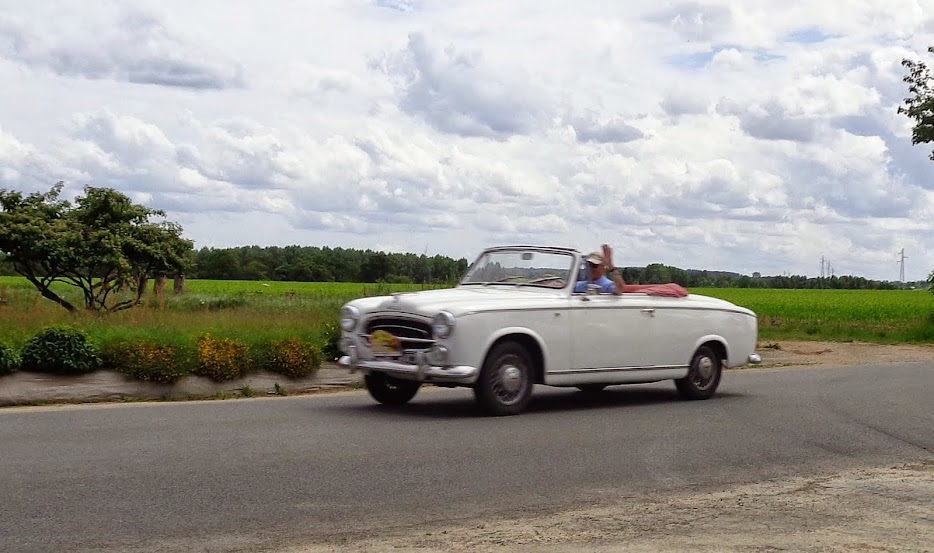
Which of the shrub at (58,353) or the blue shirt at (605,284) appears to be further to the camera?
the shrub at (58,353)

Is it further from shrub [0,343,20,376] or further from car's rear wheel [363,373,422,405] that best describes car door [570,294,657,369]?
shrub [0,343,20,376]

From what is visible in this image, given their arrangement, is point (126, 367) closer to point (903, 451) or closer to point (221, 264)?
point (903, 451)

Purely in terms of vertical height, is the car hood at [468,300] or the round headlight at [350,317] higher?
the car hood at [468,300]

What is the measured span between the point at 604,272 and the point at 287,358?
462cm

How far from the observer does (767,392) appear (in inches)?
636

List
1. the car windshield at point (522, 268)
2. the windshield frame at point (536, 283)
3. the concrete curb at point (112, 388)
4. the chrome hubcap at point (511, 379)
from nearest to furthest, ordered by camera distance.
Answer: the chrome hubcap at point (511, 379) < the windshield frame at point (536, 283) < the car windshield at point (522, 268) < the concrete curb at point (112, 388)

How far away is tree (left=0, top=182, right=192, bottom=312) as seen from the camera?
79.4 feet

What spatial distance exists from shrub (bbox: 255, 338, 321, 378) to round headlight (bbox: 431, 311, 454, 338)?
15.1 feet

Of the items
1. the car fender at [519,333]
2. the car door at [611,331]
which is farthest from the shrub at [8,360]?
the car door at [611,331]

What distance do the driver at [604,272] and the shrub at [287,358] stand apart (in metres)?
4.44

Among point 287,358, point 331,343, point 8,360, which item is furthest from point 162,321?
point 8,360

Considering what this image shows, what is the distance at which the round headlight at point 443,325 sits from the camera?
12.2m

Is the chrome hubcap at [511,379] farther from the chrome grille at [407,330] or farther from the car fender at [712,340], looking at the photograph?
the car fender at [712,340]

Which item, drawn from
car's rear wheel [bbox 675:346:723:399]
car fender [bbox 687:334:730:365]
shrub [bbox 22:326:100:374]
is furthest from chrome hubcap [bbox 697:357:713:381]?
shrub [bbox 22:326:100:374]
